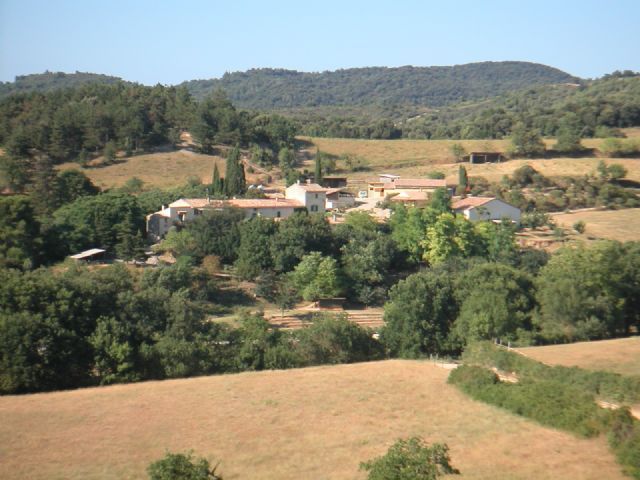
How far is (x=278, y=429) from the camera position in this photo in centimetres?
1961

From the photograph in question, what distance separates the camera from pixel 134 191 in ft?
186

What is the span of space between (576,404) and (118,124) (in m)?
56.2

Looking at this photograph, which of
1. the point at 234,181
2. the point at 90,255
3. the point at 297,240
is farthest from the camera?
the point at 234,181

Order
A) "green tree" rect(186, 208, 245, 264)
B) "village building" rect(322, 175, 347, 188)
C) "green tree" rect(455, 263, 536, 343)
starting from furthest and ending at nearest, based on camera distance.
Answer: "village building" rect(322, 175, 347, 188), "green tree" rect(186, 208, 245, 264), "green tree" rect(455, 263, 536, 343)

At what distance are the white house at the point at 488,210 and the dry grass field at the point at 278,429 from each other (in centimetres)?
2580

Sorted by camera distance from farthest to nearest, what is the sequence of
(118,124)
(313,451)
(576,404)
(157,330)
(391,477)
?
(118,124) < (157,330) < (576,404) < (313,451) < (391,477)

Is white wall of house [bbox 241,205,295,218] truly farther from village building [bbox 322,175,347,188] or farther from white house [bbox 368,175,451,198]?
village building [bbox 322,175,347,188]

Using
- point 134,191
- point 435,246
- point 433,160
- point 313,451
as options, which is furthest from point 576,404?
point 433,160

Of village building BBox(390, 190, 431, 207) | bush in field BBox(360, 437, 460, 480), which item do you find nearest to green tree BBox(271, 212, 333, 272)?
village building BBox(390, 190, 431, 207)

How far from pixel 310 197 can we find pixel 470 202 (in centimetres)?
1044

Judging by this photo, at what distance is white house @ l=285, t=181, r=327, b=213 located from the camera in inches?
2009

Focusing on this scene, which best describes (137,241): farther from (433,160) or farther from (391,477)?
(433,160)

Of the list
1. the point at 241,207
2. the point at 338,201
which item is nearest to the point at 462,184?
the point at 338,201

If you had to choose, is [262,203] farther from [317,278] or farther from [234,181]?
[317,278]
